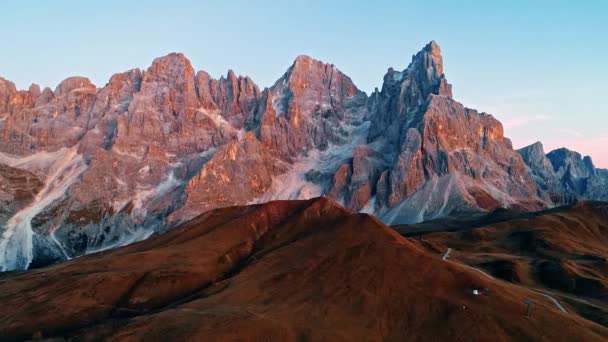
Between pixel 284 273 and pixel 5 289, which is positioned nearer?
pixel 284 273

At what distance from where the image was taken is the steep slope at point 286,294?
103562 mm

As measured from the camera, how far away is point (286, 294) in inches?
4963

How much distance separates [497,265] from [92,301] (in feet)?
393

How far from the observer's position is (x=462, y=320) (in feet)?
342

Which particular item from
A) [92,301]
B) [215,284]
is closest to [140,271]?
[92,301]

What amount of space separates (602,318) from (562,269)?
4832 centimetres

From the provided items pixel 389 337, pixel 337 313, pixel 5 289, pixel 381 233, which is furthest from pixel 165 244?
pixel 389 337

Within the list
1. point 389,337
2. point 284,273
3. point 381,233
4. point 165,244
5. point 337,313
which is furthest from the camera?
point 165,244

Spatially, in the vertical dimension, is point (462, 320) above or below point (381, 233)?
below

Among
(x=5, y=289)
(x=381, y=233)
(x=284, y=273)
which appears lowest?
(x=5, y=289)

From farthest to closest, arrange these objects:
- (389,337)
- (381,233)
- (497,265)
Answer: (497,265) → (381,233) → (389,337)

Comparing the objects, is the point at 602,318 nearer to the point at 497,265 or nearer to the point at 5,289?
the point at 497,265

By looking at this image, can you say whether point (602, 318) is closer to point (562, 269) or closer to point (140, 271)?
point (562, 269)

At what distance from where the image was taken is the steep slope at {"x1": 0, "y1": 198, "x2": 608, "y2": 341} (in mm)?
103562
